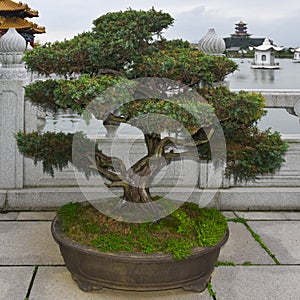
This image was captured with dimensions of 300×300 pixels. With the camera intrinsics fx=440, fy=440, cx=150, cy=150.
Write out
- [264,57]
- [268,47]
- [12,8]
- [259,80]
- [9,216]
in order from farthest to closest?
[12,8], [268,47], [264,57], [259,80], [9,216]

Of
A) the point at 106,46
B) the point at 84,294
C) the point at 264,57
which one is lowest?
the point at 84,294

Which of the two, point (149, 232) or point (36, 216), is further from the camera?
point (36, 216)

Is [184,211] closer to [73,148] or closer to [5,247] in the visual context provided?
[73,148]

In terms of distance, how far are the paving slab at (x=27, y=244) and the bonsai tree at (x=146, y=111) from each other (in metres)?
0.46

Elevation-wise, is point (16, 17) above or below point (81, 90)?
above

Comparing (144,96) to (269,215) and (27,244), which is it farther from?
(269,215)

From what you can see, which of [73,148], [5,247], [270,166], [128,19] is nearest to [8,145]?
[5,247]

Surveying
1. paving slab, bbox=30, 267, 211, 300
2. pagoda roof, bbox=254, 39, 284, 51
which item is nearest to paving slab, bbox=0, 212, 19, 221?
paving slab, bbox=30, 267, 211, 300

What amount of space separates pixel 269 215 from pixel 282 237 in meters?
0.59

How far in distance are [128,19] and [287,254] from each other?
2249 mm

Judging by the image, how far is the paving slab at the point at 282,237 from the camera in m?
3.49

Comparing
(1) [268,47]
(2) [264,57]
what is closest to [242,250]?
(2) [264,57]

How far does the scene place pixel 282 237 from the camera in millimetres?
3885

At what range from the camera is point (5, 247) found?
3580mm
